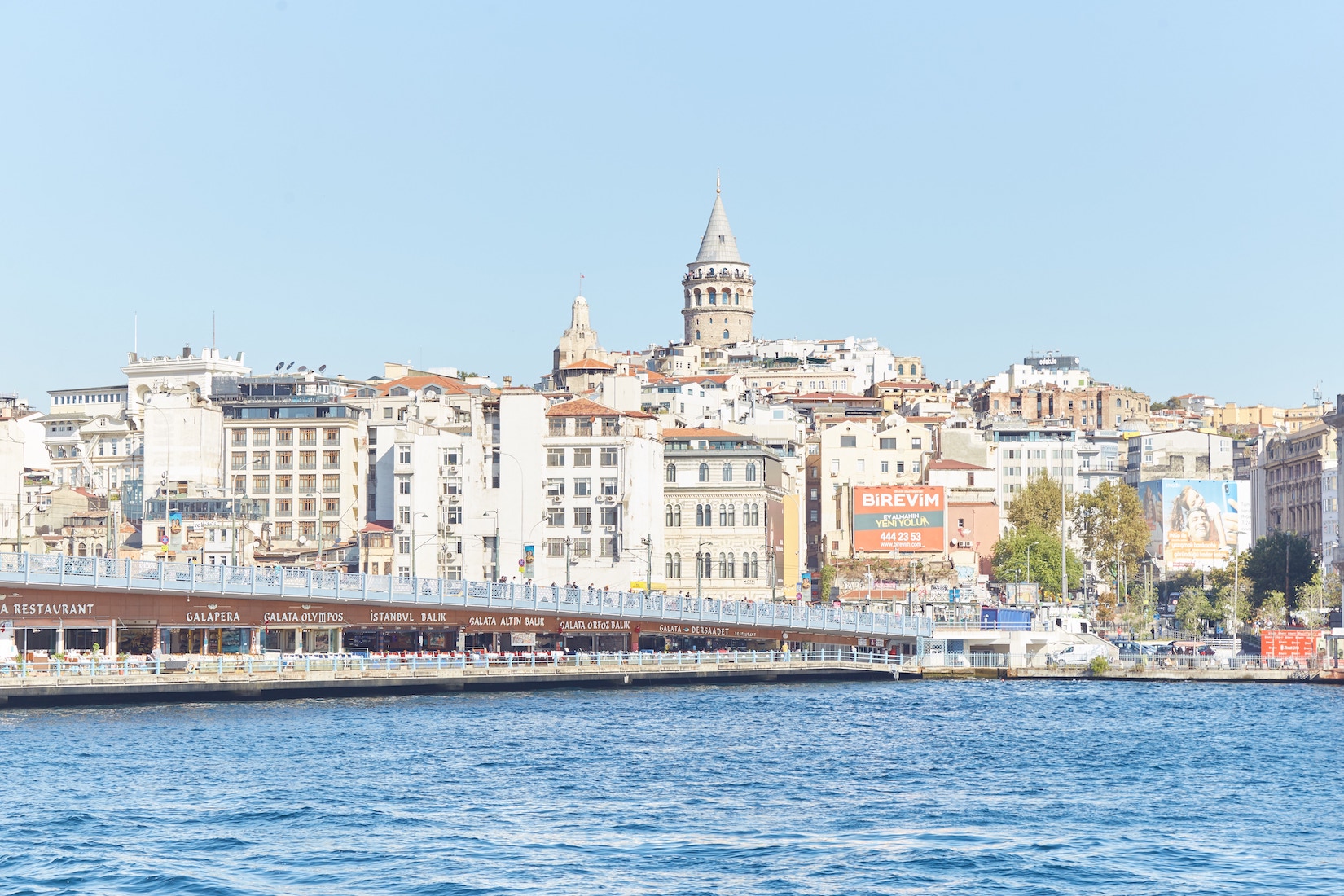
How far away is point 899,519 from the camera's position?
513ft

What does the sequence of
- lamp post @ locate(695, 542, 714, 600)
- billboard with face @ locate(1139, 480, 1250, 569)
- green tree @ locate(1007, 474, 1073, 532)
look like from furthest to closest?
billboard with face @ locate(1139, 480, 1250, 569) → green tree @ locate(1007, 474, 1073, 532) → lamp post @ locate(695, 542, 714, 600)

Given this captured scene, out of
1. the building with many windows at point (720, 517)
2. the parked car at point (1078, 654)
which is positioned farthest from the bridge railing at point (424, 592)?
the building with many windows at point (720, 517)

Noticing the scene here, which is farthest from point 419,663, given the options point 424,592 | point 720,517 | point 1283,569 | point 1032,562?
point 1283,569

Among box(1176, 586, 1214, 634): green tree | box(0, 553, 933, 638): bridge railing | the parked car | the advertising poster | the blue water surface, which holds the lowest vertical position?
the blue water surface

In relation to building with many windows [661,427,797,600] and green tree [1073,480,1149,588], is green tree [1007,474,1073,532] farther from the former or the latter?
building with many windows [661,427,797,600]

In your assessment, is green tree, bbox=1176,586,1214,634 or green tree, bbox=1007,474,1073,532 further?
green tree, bbox=1007,474,1073,532

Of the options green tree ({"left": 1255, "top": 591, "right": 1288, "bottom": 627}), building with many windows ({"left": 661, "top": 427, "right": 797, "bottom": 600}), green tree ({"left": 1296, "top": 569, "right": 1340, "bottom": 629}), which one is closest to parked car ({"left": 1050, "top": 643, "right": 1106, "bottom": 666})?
green tree ({"left": 1296, "top": 569, "right": 1340, "bottom": 629})

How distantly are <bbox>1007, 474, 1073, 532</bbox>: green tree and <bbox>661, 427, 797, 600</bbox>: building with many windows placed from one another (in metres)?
33.4

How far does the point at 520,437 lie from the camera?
135m

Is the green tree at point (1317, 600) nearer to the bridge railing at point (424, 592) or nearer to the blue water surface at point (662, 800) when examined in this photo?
the bridge railing at point (424, 592)

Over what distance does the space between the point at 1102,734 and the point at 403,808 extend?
31774 mm

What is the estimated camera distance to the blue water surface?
4666cm

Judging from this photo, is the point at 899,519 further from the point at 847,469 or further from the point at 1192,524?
the point at 1192,524

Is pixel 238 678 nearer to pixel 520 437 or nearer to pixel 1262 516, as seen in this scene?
pixel 520 437
